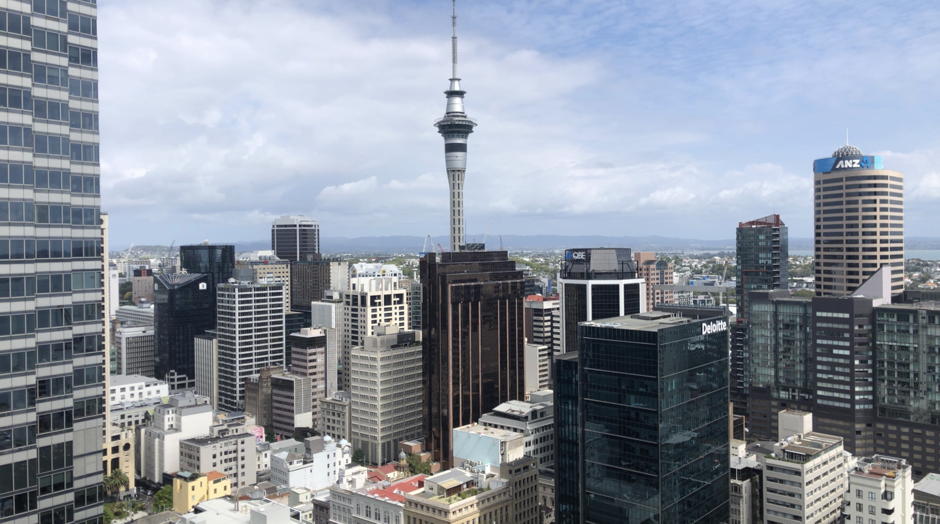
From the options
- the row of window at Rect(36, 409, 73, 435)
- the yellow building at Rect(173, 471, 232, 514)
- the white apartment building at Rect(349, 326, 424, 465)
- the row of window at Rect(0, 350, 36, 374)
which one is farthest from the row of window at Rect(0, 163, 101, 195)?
the white apartment building at Rect(349, 326, 424, 465)

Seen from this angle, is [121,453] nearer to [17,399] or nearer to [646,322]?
[17,399]

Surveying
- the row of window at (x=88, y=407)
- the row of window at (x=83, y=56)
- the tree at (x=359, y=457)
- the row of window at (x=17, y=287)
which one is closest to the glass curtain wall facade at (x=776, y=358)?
the tree at (x=359, y=457)

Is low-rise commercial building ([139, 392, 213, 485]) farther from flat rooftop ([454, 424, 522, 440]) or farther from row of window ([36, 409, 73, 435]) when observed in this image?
row of window ([36, 409, 73, 435])

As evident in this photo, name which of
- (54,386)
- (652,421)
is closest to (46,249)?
(54,386)

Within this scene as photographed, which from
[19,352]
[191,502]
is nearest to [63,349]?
[19,352]

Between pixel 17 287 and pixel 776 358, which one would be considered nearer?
pixel 17 287

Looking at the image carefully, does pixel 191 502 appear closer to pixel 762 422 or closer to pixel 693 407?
pixel 693 407
